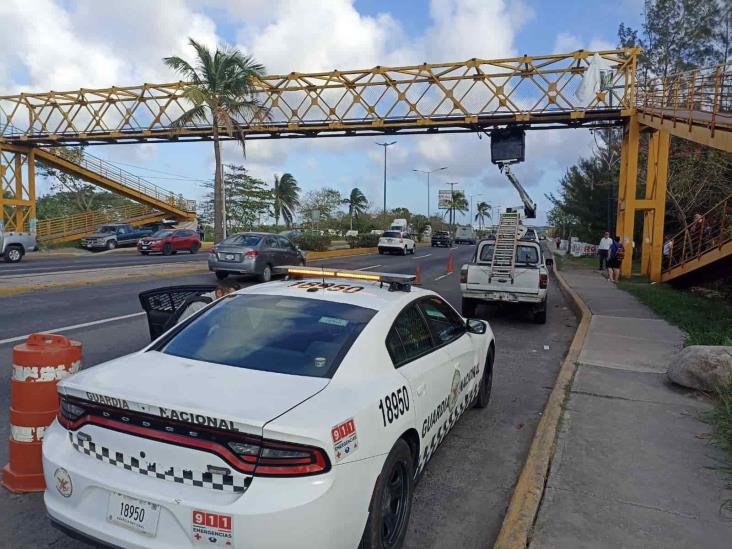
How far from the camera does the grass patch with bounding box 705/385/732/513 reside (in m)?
4.44

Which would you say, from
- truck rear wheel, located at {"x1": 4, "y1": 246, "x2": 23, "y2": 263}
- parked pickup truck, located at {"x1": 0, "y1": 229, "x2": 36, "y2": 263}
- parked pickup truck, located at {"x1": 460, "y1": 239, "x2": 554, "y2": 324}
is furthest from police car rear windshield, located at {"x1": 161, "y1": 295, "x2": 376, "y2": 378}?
truck rear wheel, located at {"x1": 4, "y1": 246, "x2": 23, "y2": 263}

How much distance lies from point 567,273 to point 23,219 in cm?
3291

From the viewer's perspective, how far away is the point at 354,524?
2719 mm

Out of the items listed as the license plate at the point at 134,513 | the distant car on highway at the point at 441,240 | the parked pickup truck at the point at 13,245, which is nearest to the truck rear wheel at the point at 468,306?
the license plate at the point at 134,513

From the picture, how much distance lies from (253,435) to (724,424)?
14.7 ft

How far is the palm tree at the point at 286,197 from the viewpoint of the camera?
75.0 metres

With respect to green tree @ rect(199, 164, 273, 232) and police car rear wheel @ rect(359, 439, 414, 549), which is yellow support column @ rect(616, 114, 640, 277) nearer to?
police car rear wheel @ rect(359, 439, 414, 549)

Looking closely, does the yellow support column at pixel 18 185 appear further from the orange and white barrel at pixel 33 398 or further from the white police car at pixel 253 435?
the white police car at pixel 253 435

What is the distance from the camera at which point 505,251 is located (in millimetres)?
12492

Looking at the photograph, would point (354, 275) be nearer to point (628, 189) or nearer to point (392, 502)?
point (392, 502)

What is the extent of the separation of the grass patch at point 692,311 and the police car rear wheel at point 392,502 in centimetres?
575

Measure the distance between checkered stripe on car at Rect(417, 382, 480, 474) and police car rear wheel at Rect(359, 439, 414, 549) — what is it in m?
0.32

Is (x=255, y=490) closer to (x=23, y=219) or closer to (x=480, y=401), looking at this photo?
(x=480, y=401)

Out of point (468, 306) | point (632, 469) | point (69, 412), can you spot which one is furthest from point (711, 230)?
point (69, 412)
